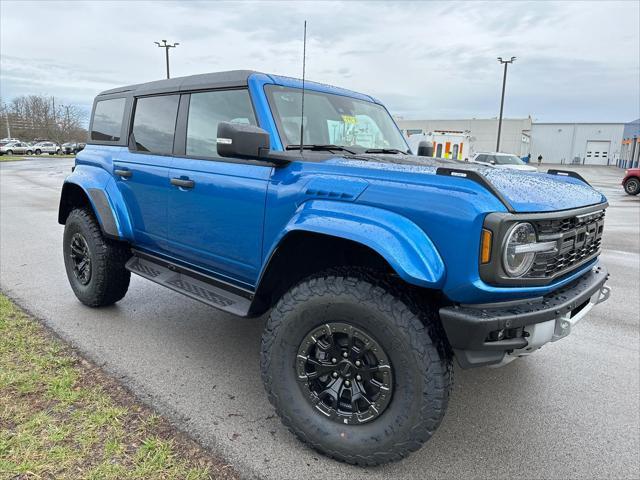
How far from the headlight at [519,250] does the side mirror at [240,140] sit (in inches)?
52.3

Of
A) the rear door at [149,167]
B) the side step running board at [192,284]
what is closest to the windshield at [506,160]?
the rear door at [149,167]

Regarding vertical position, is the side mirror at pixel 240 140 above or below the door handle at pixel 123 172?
above

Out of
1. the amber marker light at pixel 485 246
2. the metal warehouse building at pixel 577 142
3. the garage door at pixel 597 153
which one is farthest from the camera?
the garage door at pixel 597 153

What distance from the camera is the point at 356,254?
2551mm

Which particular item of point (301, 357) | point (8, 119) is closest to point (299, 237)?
point (301, 357)

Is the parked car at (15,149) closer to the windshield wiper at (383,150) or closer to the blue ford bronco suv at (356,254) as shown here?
the blue ford bronco suv at (356,254)

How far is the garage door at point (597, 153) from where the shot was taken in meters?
68.2

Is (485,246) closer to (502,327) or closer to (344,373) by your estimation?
(502,327)

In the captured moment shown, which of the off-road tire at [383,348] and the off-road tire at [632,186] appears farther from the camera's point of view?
the off-road tire at [632,186]

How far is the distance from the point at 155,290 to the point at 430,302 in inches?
143

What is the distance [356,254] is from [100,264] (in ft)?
8.45

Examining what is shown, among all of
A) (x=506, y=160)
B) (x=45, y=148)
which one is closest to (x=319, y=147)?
(x=506, y=160)

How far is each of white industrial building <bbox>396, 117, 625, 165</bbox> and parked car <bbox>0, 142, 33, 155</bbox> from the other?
150 feet

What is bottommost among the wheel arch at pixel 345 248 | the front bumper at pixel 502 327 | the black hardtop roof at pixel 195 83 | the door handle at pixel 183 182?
the front bumper at pixel 502 327
